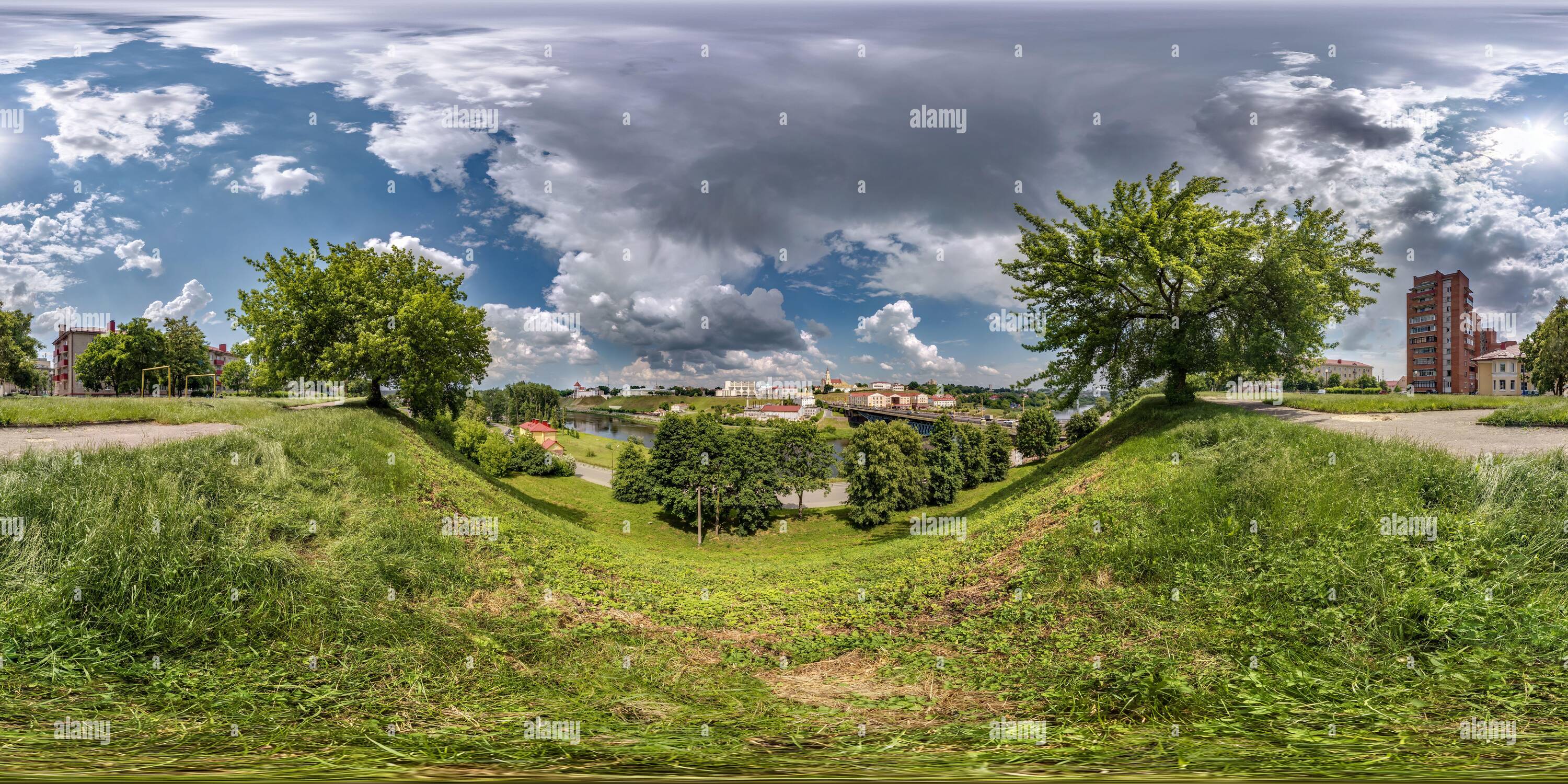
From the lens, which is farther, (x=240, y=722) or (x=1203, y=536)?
(x=1203, y=536)

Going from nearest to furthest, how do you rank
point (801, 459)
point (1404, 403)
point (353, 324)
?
point (1404, 403)
point (353, 324)
point (801, 459)

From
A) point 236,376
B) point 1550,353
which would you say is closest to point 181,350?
point 236,376

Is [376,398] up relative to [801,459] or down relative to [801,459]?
up

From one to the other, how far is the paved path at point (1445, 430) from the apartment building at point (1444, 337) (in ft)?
10.8

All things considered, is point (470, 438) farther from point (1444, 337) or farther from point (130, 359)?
point (1444, 337)

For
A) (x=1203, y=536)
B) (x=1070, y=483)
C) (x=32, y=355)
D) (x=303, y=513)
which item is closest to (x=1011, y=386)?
(x=1070, y=483)

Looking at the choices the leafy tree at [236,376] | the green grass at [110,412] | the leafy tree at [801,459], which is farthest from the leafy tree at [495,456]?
the green grass at [110,412]

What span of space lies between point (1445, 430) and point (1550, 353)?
8.15m

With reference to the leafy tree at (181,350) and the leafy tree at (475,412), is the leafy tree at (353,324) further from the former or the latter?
the leafy tree at (475,412)

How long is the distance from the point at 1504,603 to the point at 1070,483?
4.06m

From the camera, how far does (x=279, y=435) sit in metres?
6.48

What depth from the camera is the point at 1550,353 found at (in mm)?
11062

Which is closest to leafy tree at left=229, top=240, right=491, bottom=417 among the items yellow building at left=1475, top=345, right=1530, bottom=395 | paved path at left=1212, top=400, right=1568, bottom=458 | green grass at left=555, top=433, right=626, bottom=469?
paved path at left=1212, top=400, right=1568, bottom=458

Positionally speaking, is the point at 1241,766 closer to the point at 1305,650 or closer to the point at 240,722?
the point at 1305,650
